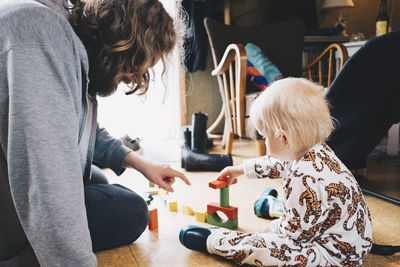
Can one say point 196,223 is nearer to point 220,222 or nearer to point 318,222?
point 220,222

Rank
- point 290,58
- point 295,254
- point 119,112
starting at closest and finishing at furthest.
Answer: point 295,254 < point 290,58 < point 119,112

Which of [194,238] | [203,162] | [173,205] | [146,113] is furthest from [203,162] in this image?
[146,113]

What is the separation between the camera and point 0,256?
2.32ft

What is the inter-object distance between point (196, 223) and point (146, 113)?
185cm

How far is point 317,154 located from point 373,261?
35 cm

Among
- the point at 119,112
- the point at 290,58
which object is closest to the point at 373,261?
the point at 290,58

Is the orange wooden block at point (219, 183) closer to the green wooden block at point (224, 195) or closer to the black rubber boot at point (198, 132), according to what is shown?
the green wooden block at point (224, 195)

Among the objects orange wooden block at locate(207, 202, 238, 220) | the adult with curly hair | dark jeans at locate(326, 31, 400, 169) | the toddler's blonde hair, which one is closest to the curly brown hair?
the adult with curly hair

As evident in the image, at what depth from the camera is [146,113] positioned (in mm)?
2939

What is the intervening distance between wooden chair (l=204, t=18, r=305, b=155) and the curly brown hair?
126 cm

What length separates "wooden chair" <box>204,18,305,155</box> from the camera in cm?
211

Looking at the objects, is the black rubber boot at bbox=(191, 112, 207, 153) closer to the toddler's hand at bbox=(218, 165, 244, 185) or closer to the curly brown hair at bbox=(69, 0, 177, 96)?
the toddler's hand at bbox=(218, 165, 244, 185)

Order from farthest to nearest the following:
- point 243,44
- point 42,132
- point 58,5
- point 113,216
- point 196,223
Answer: point 243,44, point 196,223, point 113,216, point 58,5, point 42,132

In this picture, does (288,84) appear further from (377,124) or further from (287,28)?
(287,28)
